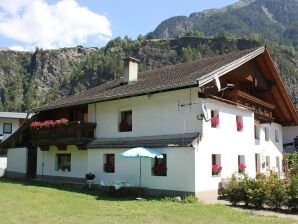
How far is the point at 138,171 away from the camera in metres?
20.1

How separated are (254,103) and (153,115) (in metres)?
6.72

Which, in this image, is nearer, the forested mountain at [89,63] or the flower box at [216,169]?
the flower box at [216,169]

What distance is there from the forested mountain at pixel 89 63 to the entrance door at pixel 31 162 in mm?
104958

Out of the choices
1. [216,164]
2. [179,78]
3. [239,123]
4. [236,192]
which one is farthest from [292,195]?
[179,78]

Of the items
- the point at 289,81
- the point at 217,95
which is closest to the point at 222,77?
the point at 217,95

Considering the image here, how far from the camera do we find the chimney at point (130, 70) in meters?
24.4

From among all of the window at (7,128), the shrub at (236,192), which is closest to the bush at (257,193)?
the shrub at (236,192)

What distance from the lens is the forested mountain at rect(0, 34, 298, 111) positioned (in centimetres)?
14288

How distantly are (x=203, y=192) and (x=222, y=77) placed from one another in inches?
250

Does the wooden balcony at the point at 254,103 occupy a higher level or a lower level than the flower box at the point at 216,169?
higher

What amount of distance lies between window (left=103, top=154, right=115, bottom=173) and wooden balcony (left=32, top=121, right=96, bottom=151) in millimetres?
1651

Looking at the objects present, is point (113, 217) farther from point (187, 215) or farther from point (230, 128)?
point (230, 128)

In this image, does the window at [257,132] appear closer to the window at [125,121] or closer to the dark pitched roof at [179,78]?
the dark pitched roof at [179,78]

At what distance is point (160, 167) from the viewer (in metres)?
19.2
